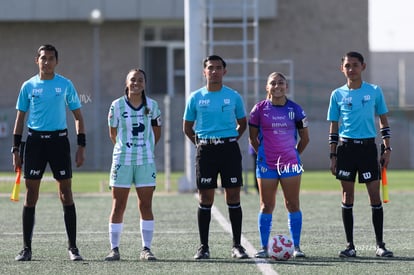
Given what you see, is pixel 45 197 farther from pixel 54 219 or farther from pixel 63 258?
pixel 63 258

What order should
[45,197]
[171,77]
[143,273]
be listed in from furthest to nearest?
[171,77] → [45,197] → [143,273]

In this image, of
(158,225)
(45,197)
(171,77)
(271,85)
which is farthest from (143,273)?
(171,77)

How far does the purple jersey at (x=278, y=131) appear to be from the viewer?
37.2ft

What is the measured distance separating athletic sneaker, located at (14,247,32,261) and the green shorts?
1.12m

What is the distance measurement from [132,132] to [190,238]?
243 centimetres

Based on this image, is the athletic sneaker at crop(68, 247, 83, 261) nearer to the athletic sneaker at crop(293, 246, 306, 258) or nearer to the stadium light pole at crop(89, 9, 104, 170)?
the athletic sneaker at crop(293, 246, 306, 258)

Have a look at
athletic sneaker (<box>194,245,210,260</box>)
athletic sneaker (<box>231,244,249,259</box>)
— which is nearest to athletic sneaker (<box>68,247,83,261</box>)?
athletic sneaker (<box>194,245,210,260</box>)

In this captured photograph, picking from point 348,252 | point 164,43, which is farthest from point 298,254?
point 164,43

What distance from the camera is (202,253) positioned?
36.8 feet

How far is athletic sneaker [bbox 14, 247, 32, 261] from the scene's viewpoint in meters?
11.1

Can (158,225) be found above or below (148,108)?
below

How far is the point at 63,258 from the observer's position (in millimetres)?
11305

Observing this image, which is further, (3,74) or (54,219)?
(3,74)

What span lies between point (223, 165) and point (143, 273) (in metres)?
1.87
